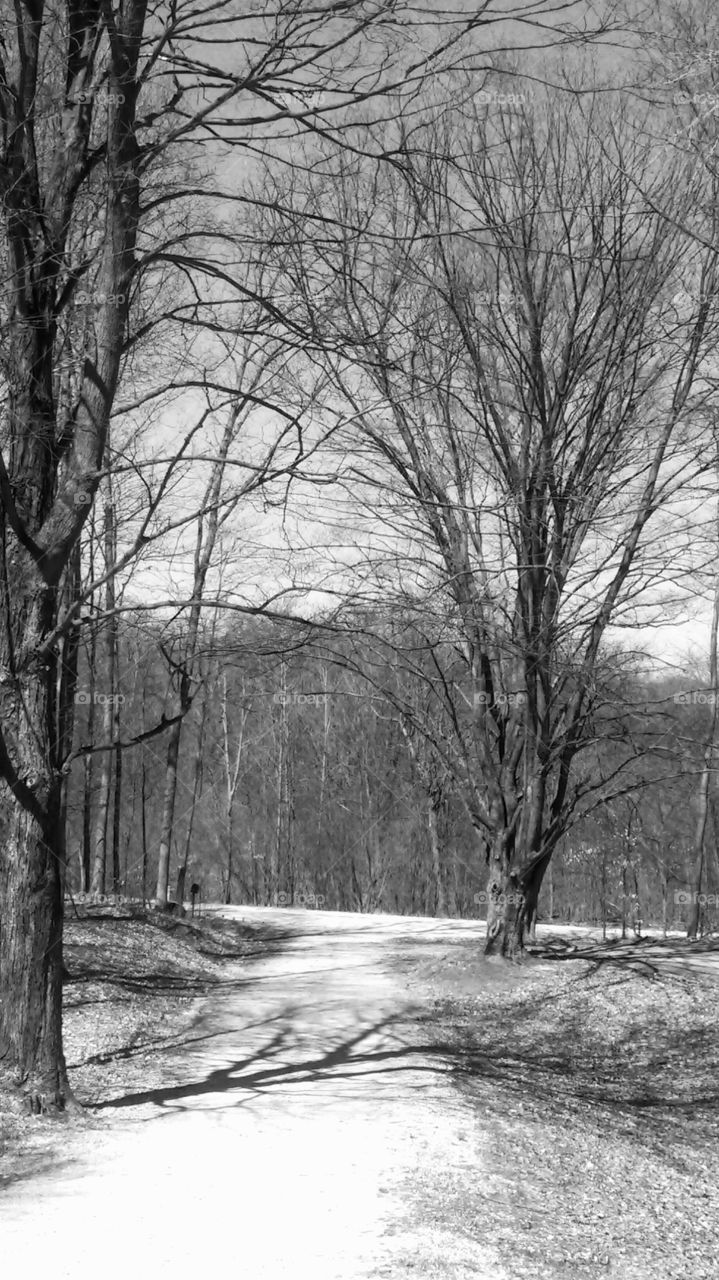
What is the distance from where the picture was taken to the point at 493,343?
13.6 meters

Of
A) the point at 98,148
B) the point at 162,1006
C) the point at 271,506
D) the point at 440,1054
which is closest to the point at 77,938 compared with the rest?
the point at 162,1006

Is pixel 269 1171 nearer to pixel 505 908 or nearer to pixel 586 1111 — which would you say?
pixel 586 1111

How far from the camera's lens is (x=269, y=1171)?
5.62 meters

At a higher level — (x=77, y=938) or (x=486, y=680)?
(x=486, y=680)

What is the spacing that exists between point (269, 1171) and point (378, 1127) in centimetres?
113

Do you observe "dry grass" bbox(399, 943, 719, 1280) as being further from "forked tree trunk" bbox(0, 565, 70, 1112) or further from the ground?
"forked tree trunk" bbox(0, 565, 70, 1112)

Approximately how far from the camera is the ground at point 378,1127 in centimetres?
460

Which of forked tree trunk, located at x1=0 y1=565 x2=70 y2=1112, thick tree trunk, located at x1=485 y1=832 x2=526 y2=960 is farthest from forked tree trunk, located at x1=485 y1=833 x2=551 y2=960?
forked tree trunk, located at x1=0 y1=565 x2=70 y2=1112

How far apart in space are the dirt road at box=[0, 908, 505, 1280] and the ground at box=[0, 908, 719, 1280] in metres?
0.02

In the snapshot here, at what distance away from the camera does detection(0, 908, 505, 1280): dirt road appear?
435cm

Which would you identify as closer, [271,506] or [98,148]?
[271,506]

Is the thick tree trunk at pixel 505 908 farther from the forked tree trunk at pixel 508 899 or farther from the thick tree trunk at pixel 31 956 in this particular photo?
the thick tree trunk at pixel 31 956

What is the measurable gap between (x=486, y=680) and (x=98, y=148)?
8533 millimetres

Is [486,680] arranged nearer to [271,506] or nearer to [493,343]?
[493,343]
